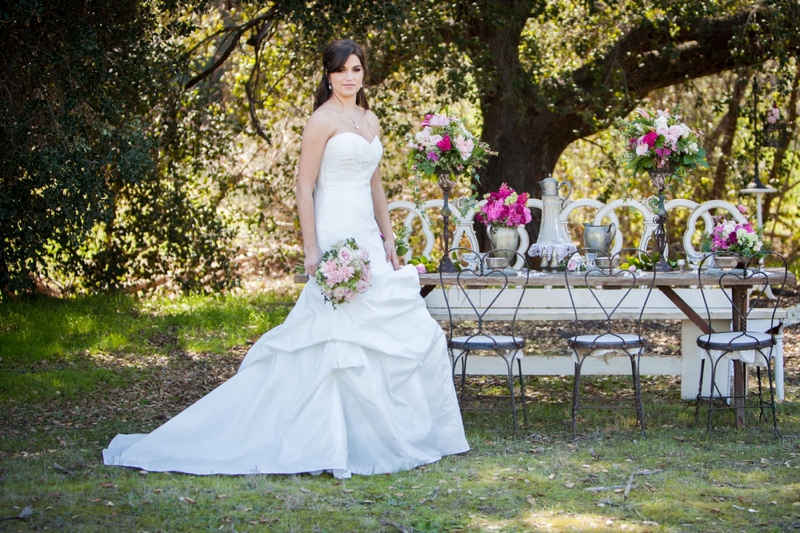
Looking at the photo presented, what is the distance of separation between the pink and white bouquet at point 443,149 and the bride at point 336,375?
67 cm

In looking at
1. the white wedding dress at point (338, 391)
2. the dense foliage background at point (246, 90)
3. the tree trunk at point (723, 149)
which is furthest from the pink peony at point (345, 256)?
the tree trunk at point (723, 149)

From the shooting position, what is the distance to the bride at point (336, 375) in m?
4.50

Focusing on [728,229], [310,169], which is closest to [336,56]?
[310,169]

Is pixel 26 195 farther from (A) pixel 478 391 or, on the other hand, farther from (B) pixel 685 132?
(B) pixel 685 132

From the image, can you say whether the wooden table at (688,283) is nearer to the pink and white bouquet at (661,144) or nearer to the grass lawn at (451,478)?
the grass lawn at (451,478)

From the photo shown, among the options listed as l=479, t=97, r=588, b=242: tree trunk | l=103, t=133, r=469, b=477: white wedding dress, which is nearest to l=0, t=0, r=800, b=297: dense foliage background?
l=479, t=97, r=588, b=242: tree trunk

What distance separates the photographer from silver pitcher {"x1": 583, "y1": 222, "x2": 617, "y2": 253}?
221 inches

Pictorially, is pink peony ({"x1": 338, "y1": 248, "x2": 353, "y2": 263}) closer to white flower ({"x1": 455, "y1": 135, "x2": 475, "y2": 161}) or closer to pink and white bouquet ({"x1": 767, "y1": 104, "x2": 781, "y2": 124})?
white flower ({"x1": 455, "y1": 135, "x2": 475, "y2": 161})

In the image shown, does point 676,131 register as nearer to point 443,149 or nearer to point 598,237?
point 598,237

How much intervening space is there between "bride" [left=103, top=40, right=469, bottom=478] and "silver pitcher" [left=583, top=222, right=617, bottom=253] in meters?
1.32

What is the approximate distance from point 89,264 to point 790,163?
338 inches

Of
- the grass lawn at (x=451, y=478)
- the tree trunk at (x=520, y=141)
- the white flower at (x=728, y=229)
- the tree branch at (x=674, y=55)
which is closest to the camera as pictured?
the grass lawn at (x=451, y=478)

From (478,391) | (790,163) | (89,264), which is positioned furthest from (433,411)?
(790,163)

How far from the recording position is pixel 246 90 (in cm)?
948
